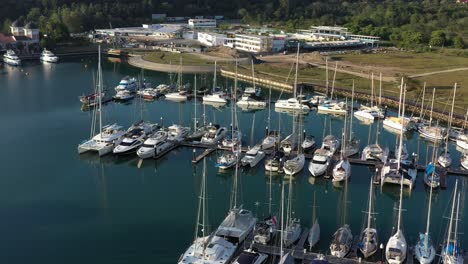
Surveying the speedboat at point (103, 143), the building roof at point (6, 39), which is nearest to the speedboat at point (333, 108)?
the speedboat at point (103, 143)

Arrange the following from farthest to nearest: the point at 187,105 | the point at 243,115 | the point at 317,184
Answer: the point at 187,105 < the point at 243,115 < the point at 317,184

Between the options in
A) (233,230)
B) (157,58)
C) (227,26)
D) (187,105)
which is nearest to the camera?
(233,230)

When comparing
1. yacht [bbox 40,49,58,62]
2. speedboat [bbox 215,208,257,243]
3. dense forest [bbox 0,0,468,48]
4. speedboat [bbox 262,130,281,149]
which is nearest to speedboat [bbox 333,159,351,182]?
speedboat [bbox 262,130,281,149]

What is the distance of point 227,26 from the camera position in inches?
3369

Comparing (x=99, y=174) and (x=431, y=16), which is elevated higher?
(x=431, y=16)

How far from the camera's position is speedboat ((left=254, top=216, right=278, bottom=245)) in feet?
59.9

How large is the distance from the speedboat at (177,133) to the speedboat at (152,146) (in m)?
0.67

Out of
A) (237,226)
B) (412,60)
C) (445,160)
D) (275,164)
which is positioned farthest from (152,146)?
(412,60)

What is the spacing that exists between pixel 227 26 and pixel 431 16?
3378 cm

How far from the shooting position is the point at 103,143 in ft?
94.3

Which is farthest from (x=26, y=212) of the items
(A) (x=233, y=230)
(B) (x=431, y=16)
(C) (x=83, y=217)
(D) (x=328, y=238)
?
(B) (x=431, y=16)

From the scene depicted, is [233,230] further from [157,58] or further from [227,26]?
[227,26]

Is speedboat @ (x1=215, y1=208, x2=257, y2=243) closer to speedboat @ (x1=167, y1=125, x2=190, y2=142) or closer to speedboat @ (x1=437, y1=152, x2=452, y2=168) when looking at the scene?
speedboat @ (x1=167, y1=125, x2=190, y2=142)

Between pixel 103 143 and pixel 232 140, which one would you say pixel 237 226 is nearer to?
pixel 232 140
